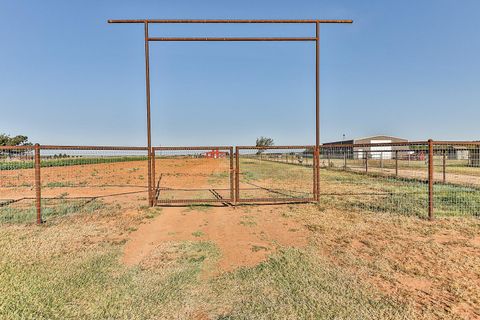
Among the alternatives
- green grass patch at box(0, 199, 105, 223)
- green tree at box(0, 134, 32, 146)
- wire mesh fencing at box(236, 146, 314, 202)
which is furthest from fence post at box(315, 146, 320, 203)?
green tree at box(0, 134, 32, 146)

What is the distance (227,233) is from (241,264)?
1.50 m

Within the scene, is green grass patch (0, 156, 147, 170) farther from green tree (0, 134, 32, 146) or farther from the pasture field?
green tree (0, 134, 32, 146)

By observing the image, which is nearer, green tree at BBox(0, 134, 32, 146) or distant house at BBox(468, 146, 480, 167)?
distant house at BBox(468, 146, 480, 167)

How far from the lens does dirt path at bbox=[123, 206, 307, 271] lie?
4086 mm

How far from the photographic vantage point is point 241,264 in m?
3.73

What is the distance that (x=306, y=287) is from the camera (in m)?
3.01

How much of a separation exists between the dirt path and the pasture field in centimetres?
3

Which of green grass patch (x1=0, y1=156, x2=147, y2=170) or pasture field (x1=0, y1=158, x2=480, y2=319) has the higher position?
green grass patch (x1=0, y1=156, x2=147, y2=170)

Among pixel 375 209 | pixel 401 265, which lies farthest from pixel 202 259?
pixel 375 209

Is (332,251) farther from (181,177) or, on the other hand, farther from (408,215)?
(181,177)

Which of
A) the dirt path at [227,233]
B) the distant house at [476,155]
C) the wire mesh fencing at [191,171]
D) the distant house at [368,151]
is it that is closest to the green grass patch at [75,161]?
the wire mesh fencing at [191,171]

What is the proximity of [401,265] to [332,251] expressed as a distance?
0.95m

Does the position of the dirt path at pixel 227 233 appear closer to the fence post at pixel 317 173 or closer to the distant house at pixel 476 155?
the fence post at pixel 317 173

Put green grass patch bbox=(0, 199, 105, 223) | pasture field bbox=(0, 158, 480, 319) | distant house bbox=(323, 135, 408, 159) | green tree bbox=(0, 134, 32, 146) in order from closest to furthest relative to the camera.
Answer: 1. pasture field bbox=(0, 158, 480, 319)
2. green grass patch bbox=(0, 199, 105, 223)
3. distant house bbox=(323, 135, 408, 159)
4. green tree bbox=(0, 134, 32, 146)
